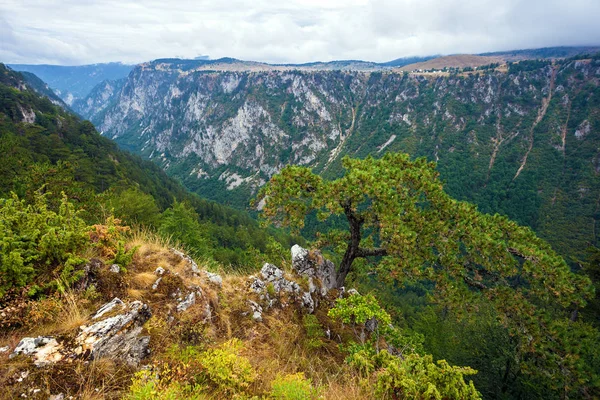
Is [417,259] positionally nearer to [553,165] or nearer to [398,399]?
[398,399]

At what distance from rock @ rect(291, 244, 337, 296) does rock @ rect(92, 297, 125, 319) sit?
297 inches

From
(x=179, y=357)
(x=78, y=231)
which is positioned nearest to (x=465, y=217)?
(x=179, y=357)

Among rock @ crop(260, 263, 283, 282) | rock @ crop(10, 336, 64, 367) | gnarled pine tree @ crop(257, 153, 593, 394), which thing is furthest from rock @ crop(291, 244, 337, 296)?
rock @ crop(10, 336, 64, 367)

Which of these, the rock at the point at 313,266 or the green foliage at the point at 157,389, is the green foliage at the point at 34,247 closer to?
the green foliage at the point at 157,389

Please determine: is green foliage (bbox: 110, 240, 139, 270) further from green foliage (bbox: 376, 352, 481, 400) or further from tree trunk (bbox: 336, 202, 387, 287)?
tree trunk (bbox: 336, 202, 387, 287)

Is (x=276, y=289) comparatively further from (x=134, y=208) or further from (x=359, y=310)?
(x=134, y=208)

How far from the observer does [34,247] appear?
5828 millimetres

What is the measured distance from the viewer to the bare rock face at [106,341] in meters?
4.68

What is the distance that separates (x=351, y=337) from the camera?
10320 mm

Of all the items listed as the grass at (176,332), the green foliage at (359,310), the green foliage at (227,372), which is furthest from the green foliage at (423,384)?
the green foliage at (359,310)

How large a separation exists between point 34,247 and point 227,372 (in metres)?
4.62

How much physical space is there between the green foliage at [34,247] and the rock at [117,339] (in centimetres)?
124

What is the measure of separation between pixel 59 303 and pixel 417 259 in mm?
11432

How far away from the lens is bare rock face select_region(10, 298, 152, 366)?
15.4 ft
